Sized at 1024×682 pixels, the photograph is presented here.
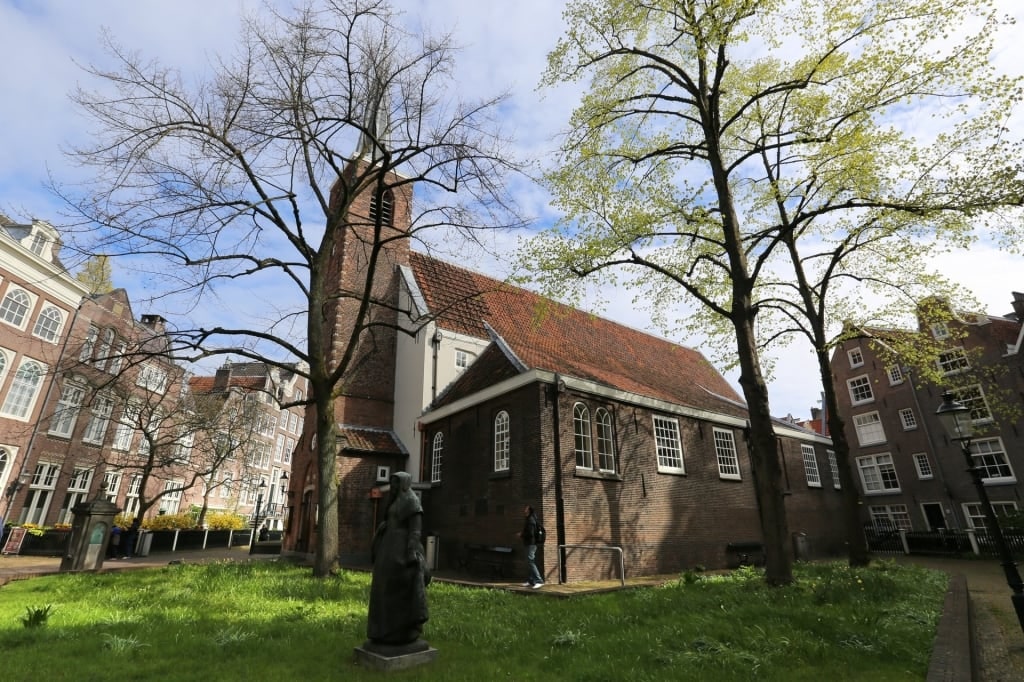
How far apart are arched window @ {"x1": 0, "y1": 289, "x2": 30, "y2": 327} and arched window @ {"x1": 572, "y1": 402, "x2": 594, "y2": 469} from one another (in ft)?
84.0

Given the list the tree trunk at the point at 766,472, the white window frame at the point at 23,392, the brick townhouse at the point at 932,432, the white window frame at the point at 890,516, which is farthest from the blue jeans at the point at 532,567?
the white window frame at the point at 890,516

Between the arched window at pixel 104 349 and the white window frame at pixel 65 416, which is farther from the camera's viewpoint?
the white window frame at pixel 65 416

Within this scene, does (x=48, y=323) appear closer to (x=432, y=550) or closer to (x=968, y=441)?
(x=432, y=550)

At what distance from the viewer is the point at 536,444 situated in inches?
496

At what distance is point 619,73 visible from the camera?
1299 cm

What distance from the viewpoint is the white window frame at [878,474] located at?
29.5 meters

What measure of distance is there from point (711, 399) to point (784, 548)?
12.0 m

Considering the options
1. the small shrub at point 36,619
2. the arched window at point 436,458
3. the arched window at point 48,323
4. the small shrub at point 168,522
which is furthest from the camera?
the small shrub at point 168,522

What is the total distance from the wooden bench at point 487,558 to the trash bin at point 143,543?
15.1 metres

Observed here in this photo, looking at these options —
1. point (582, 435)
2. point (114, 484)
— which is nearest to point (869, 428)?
point (582, 435)

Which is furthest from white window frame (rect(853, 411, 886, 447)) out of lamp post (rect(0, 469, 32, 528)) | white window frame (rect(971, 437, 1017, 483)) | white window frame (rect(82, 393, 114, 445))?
lamp post (rect(0, 469, 32, 528))

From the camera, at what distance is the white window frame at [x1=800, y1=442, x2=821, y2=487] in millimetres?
21703

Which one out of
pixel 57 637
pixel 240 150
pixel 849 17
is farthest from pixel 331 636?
pixel 849 17

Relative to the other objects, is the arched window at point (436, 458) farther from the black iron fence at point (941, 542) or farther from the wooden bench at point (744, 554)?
the black iron fence at point (941, 542)
